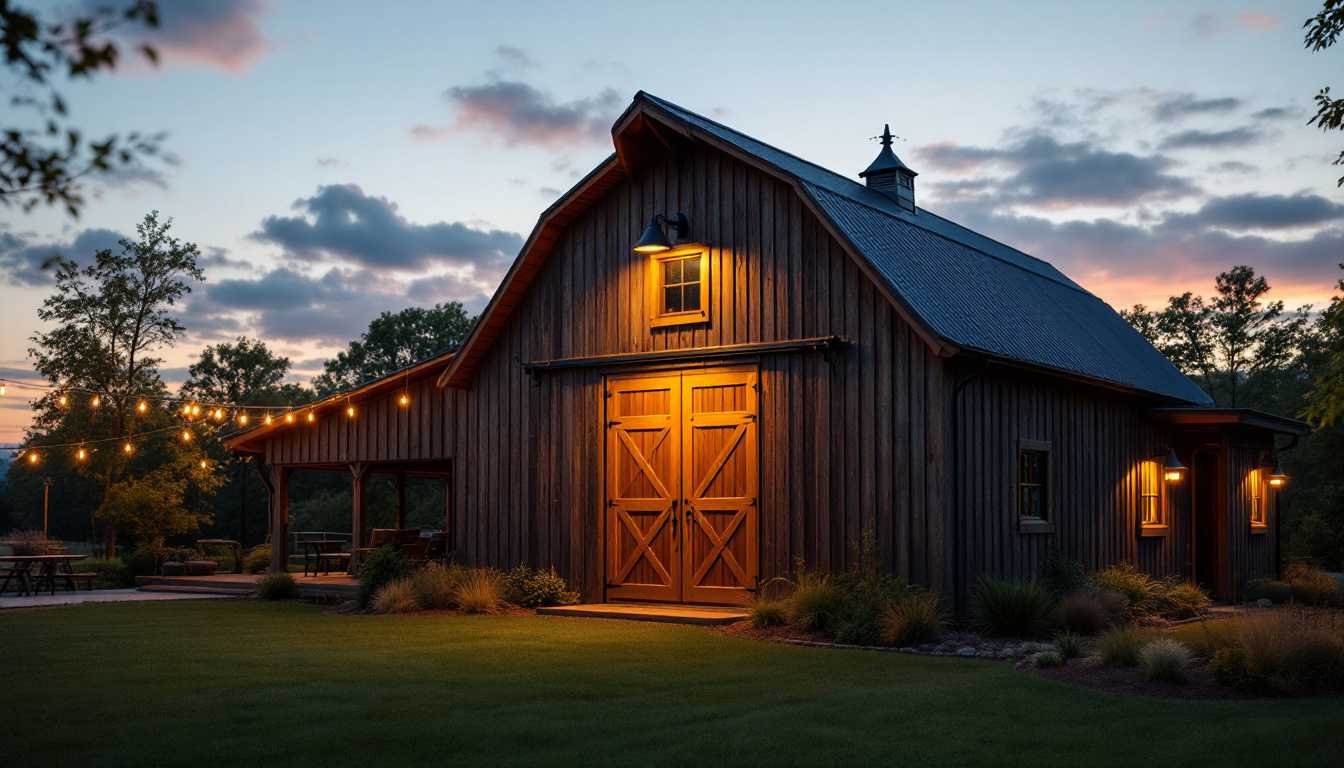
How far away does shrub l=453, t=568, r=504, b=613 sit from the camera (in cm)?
1511

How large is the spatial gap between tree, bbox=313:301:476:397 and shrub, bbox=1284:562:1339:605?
129 feet

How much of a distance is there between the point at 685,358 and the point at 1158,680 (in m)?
7.66

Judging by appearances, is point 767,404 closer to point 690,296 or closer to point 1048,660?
point 690,296

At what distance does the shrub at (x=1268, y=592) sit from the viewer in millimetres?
18359

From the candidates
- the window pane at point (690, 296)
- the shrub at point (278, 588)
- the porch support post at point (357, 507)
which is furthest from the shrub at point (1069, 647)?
the porch support post at point (357, 507)

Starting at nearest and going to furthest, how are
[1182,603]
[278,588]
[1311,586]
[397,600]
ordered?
[1182,603], [397,600], [278,588], [1311,586]

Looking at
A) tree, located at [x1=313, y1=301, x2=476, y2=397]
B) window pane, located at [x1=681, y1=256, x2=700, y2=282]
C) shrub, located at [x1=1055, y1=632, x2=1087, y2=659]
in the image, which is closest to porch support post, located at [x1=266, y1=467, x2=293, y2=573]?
window pane, located at [x1=681, y1=256, x2=700, y2=282]

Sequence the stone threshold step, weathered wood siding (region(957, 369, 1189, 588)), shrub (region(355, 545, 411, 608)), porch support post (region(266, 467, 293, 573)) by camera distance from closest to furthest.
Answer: the stone threshold step → weathered wood siding (region(957, 369, 1189, 588)) → shrub (region(355, 545, 411, 608)) → porch support post (region(266, 467, 293, 573))

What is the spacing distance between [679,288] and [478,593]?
16.0ft

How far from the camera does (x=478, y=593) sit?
1517 centimetres

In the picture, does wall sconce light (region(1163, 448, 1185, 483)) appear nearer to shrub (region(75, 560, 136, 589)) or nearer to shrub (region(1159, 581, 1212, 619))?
shrub (region(1159, 581, 1212, 619))

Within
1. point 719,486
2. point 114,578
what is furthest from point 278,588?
point 719,486

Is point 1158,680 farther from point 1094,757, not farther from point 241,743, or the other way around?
point 241,743

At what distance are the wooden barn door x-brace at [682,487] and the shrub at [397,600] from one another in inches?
104
